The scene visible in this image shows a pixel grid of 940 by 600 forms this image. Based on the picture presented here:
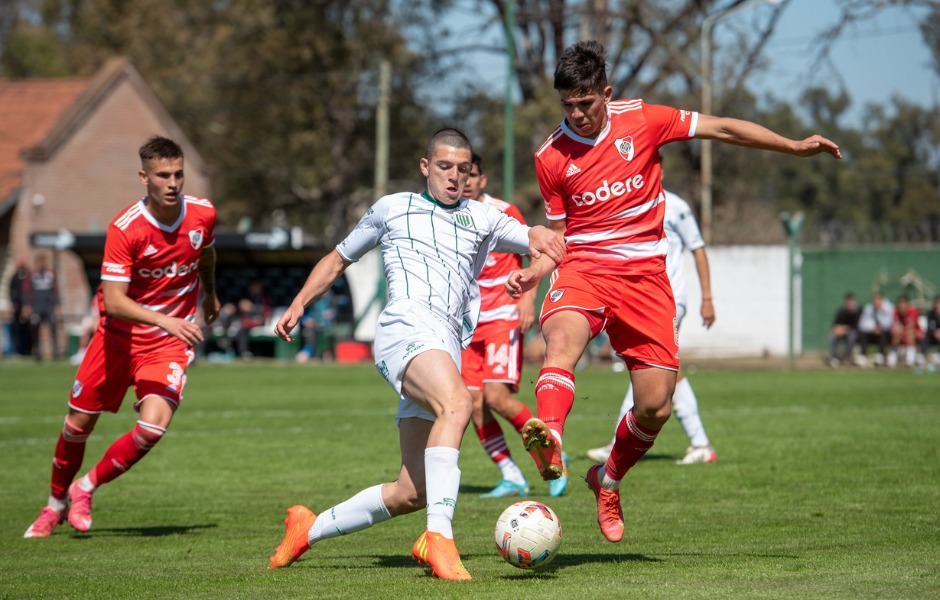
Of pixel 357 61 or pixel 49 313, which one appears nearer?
pixel 49 313

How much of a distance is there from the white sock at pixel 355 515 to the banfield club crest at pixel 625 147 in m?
2.34

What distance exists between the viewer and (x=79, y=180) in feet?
147

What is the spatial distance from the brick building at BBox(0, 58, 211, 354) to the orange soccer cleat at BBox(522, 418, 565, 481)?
119ft

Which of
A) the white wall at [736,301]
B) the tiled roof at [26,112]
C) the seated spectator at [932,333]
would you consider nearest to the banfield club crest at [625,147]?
the seated spectator at [932,333]

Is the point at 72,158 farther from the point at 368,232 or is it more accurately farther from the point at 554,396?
the point at 554,396

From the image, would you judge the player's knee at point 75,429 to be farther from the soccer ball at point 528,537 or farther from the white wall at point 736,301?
the white wall at point 736,301

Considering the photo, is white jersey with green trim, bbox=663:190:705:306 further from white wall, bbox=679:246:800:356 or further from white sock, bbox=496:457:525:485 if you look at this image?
white wall, bbox=679:246:800:356

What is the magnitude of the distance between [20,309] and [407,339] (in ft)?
91.5

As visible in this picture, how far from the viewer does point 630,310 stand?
282 inches

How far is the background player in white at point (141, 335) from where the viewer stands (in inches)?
333

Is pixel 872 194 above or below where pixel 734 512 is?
above

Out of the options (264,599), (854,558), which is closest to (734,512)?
(854,558)

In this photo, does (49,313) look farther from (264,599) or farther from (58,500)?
(264,599)

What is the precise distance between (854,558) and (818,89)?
1136 inches
